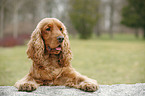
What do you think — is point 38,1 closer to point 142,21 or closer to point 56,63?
point 142,21

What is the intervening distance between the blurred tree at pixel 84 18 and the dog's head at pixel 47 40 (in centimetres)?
2221

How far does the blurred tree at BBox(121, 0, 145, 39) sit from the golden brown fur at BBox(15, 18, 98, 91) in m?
25.1

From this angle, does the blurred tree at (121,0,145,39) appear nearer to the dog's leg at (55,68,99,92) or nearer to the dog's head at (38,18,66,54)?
the dog's leg at (55,68,99,92)

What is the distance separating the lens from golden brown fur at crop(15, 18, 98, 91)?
124 inches

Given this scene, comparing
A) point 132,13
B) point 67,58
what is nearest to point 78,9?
point 132,13

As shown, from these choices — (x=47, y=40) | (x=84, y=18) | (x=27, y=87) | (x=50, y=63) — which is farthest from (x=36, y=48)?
(x=84, y=18)

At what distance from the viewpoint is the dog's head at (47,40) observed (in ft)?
10.1

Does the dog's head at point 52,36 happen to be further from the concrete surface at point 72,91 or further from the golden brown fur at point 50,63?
the concrete surface at point 72,91

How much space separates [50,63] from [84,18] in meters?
23.0

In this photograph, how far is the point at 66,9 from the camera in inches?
1149

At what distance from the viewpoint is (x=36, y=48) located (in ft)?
10.9

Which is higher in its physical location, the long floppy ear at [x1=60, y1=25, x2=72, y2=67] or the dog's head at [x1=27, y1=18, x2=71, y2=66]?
the dog's head at [x1=27, y1=18, x2=71, y2=66]

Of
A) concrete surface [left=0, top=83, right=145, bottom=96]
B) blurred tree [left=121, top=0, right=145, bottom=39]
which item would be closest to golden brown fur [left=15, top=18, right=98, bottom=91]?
concrete surface [left=0, top=83, right=145, bottom=96]

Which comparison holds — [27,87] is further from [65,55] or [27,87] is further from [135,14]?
[135,14]
